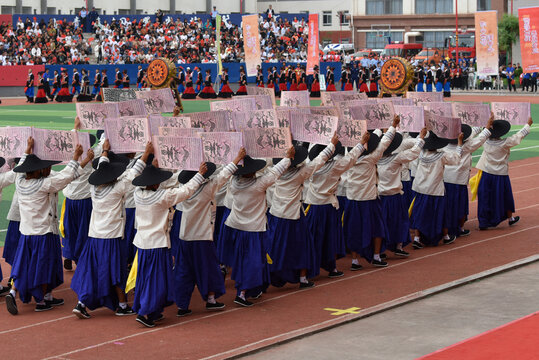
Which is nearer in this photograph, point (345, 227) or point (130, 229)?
point (130, 229)

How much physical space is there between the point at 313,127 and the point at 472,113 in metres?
3.89

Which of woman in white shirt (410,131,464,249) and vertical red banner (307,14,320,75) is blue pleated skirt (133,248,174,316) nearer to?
woman in white shirt (410,131,464,249)

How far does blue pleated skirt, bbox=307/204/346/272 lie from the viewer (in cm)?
1145

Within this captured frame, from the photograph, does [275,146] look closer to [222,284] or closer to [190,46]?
[222,284]

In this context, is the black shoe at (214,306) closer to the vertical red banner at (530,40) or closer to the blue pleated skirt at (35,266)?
the blue pleated skirt at (35,266)

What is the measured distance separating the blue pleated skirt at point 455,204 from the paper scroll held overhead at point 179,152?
17.8 ft

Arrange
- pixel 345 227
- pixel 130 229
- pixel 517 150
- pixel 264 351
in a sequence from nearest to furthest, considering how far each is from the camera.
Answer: pixel 264 351 < pixel 130 229 < pixel 345 227 < pixel 517 150

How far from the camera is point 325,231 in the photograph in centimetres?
1148

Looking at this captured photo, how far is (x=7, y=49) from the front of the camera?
50.0m

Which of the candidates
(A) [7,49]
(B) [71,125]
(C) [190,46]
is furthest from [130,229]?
(C) [190,46]

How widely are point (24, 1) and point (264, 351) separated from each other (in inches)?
2146

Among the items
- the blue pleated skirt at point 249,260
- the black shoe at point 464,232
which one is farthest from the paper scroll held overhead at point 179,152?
the black shoe at point 464,232

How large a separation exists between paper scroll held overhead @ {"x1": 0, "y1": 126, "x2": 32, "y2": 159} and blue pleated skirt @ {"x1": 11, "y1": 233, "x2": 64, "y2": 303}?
40.3 inches

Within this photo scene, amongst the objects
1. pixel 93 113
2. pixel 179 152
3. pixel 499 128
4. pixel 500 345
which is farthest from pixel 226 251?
pixel 499 128
